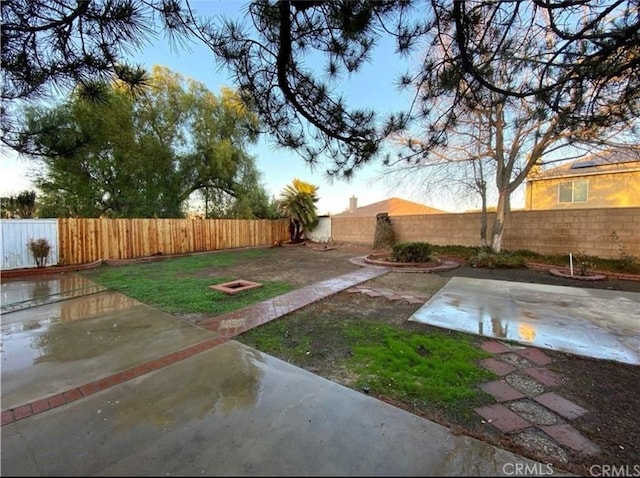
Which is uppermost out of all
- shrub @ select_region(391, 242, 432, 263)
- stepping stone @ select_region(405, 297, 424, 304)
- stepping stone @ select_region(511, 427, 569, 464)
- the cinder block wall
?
the cinder block wall

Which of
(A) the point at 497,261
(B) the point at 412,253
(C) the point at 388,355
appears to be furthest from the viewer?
(B) the point at 412,253

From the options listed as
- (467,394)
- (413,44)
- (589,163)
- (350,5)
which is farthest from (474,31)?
(589,163)

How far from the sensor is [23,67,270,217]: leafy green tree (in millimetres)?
10578

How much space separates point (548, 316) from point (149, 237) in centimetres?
1098

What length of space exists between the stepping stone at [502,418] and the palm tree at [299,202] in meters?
12.0

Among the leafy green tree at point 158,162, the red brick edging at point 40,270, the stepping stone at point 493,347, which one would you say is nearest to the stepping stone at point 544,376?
the stepping stone at point 493,347

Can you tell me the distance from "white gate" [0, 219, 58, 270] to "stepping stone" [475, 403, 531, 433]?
1015 centimetres

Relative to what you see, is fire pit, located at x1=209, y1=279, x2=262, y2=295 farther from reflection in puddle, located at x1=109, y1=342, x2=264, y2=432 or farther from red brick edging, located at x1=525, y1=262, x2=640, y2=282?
red brick edging, located at x1=525, y1=262, x2=640, y2=282

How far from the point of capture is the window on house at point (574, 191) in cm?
1112

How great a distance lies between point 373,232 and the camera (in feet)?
42.0

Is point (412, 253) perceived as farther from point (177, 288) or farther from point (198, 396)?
point (198, 396)

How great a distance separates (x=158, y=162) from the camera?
38.7ft

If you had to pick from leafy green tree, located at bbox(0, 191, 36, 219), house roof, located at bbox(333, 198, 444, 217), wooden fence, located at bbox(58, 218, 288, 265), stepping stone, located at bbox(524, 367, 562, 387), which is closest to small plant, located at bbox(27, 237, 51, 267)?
Answer: wooden fence, located at bbox(58, 218, 288, 265)

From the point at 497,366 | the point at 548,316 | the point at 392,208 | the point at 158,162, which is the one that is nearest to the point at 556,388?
the point at 497,366
